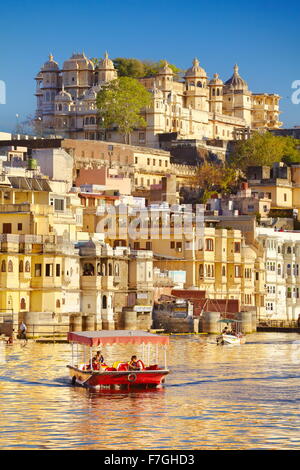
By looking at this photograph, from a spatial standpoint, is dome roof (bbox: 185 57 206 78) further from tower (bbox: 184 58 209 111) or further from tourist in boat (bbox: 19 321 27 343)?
tourist in boat (bbox: 19 321 27 343)

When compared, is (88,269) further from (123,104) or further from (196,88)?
(196,88)

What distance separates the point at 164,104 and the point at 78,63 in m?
17.3

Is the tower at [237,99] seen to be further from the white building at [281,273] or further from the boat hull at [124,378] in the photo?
the boat hull at [124,378]

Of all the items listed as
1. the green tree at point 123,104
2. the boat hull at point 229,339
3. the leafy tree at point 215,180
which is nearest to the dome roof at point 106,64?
the green tree at point 123,104

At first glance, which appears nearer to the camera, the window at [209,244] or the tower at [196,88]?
the window at [209,244]

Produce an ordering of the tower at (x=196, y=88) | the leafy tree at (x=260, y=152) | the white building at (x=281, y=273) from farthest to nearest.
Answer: the tower at (x=196, y=88)
the leafy tree at (x=260, y=152)
the white building at (x=281, y=273)

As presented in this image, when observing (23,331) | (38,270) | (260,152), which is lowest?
(23,331)

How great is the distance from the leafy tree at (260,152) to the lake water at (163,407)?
3104 inches

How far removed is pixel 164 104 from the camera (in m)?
155

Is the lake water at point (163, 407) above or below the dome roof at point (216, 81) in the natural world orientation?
below

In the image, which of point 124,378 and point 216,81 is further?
point 216,81

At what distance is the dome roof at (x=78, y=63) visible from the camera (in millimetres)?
167625

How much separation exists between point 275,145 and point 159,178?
16.2 metres

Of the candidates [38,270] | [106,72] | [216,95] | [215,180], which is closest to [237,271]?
[38,270]
